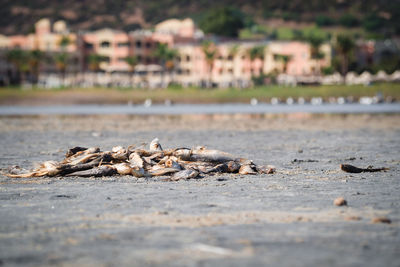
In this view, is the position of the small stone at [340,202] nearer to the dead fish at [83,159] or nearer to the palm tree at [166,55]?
the dead fish at [83,159]

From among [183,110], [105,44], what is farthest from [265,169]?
[105,44]

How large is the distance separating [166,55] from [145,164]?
12991 centimetres

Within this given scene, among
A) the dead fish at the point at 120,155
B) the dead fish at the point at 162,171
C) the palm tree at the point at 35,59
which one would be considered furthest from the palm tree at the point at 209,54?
the dead fish at the point at 162,171

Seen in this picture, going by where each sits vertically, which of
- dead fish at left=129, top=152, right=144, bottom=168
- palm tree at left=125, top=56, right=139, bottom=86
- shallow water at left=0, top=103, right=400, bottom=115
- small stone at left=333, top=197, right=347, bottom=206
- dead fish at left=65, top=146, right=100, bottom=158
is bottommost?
shallow water at left=0, top=103, right=400, bottom=115

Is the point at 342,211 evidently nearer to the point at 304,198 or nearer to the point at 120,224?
the point at 304,198

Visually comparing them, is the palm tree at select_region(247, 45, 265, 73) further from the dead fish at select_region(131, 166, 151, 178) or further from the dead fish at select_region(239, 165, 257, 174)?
the dead fish at select_region(131, 166, 151, 178)

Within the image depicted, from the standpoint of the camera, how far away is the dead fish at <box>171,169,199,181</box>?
17.2m

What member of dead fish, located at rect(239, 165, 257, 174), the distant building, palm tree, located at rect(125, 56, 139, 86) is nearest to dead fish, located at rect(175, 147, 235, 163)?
dead fish, located at rect(239, 165, 257, 174)

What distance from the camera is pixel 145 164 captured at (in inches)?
718

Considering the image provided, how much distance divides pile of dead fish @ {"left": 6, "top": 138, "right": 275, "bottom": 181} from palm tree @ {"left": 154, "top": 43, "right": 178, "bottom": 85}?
413ft

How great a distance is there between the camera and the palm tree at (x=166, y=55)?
483 feet

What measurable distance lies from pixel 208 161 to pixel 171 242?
852cm

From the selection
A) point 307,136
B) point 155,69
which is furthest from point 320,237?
point 155,69

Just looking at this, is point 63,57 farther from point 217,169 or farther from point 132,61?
point 217,169
